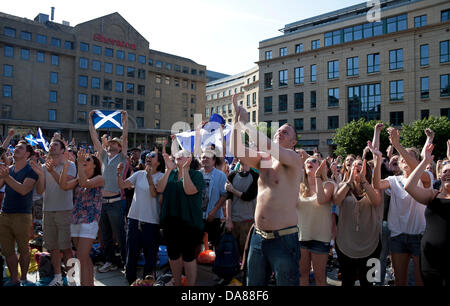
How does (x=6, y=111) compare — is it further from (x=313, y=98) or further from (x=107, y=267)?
(x=107, y=267)

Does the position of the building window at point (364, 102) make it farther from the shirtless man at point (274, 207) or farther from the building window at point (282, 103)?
the shirtless man at point (274, 207)

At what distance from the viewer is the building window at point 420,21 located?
3775 centimetres

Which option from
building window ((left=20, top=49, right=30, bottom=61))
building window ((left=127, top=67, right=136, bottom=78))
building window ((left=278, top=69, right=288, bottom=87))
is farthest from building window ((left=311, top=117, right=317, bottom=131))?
building window ((left=20, top=49, right=30, bottom=61))

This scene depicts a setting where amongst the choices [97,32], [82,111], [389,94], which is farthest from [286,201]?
[97,32]

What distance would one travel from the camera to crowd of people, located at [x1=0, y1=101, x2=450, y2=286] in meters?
3.35

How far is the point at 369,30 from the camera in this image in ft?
136

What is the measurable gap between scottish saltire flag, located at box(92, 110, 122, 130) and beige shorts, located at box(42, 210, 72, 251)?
12.9 ft

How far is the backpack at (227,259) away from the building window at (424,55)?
40645mm

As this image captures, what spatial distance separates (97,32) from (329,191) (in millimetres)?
59054

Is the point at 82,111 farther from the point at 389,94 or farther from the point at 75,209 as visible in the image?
the point at 75,209

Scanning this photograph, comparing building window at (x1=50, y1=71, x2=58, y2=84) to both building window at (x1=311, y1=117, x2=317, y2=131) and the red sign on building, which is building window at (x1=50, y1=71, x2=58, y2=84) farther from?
building window at (x1=311, y1=117, x2=317, y2=131)

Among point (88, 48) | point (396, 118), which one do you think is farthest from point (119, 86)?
point (396, 118)

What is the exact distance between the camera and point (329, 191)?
15.1 feet
